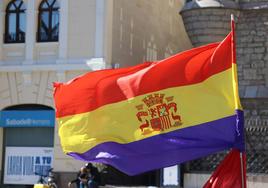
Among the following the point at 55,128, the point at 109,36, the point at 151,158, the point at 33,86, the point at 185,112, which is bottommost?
the point at 151,158

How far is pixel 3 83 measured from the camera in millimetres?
22938

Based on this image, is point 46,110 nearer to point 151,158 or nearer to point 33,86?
point 33,86

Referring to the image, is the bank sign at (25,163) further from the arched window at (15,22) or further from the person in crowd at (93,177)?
the person in crowd at (93,177)

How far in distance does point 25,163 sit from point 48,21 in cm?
481

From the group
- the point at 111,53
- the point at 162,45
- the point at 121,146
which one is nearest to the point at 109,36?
the point at 111,53

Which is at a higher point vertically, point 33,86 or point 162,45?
point 162,45

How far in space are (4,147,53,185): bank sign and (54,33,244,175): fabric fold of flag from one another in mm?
14812

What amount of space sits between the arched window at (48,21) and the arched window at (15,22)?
2.17ft

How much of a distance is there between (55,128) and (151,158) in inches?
584

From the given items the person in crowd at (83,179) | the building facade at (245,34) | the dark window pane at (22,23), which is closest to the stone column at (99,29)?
the building facade at (245,34)

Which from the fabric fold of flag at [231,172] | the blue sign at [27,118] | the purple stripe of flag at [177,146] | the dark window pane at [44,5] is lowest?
the fabric fold of flag at [231,172]

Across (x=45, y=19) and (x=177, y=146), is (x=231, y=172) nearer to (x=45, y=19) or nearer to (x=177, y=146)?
(x=177, y=146)

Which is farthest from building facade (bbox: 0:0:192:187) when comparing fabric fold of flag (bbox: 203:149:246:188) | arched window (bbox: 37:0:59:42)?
fabric fold of flag (bbox: 203:149:246:188)

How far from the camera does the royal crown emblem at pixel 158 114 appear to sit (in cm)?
712
